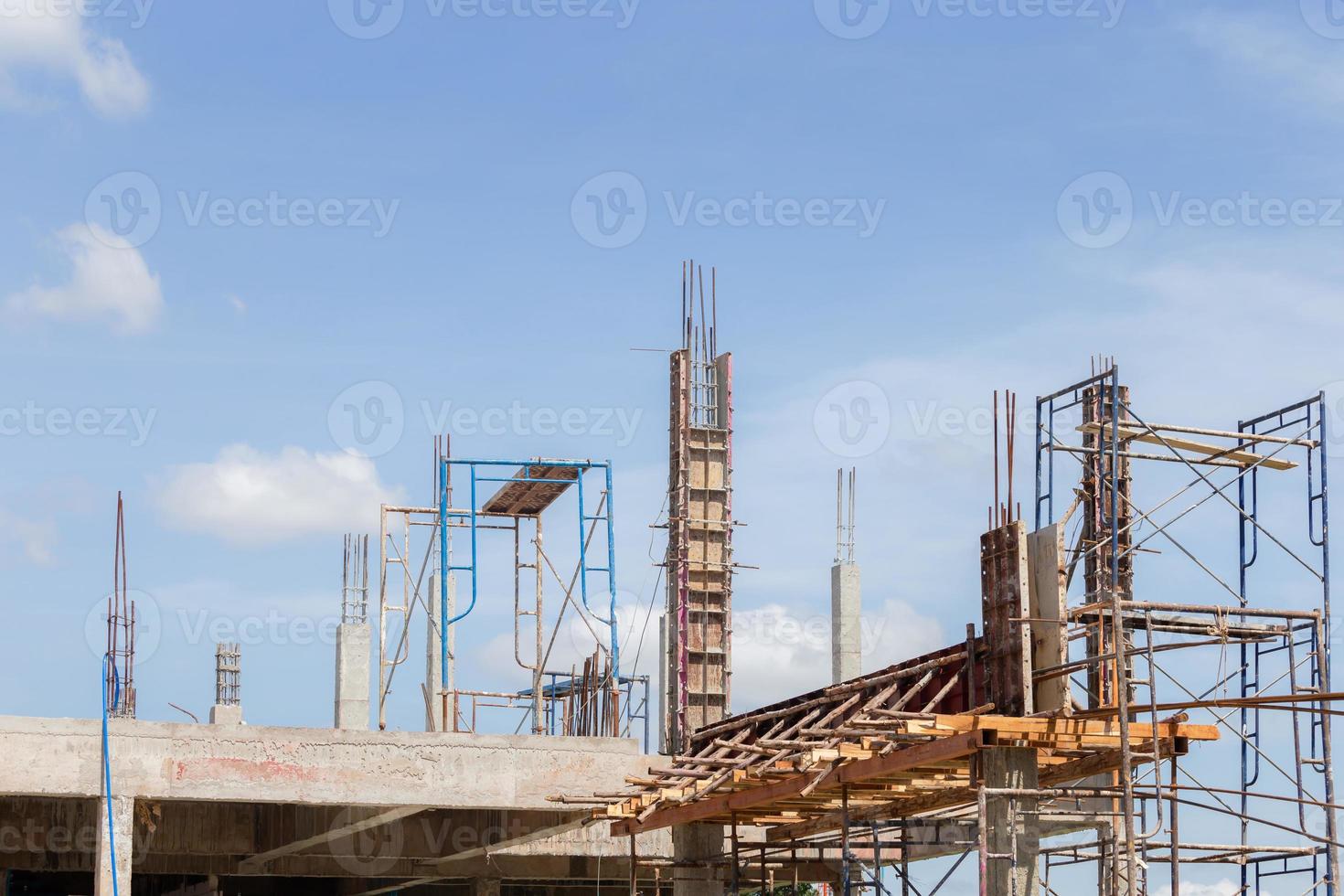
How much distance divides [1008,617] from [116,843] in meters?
10.8

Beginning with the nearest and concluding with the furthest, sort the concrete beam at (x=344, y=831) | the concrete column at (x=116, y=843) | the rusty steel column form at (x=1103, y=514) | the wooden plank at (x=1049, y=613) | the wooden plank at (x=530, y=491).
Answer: the wooden plank at (x=1049, y=613), the concrete column at (x=116, y=843), the concrete beam at (x=344, y=831), the rusty steel column form at (x=1103, y=514), the wooden plank at (x=530, y=491)

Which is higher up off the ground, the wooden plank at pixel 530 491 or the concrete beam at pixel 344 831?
the wooden plank at pixel 530 491

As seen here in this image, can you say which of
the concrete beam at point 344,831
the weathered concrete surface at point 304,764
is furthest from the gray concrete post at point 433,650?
the weathered concrete surface at point 304,764

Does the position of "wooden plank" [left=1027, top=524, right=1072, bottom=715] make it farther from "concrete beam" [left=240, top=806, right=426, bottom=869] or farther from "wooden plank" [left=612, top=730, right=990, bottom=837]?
"concrete beam" [left=240, top=806, right=426, bottom=869]

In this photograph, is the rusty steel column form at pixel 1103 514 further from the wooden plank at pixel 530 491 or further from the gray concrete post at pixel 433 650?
the gray concrete post at pixel 433 650

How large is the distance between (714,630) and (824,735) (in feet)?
42.2

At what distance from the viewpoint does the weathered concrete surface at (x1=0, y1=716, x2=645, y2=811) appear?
20.1m

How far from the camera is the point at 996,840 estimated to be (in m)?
15.2

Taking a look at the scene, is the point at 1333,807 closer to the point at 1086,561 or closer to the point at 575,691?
the point at 1086,561

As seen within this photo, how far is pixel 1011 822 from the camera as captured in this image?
15.2 metres

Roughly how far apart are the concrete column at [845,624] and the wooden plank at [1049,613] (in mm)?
17420

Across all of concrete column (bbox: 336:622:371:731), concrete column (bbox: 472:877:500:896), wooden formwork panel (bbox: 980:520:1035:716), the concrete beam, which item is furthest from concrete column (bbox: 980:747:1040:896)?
concrete column (bbox: 336:622:371:731)

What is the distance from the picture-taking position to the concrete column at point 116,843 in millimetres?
20016

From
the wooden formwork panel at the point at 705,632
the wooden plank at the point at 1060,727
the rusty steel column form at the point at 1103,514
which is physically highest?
the rusty steel column form at the point at 1103,514
